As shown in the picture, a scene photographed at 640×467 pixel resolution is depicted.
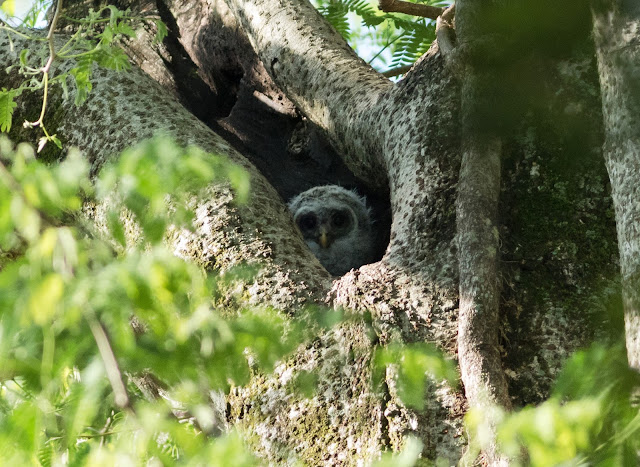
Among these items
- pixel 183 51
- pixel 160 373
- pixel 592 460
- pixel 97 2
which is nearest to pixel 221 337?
pixel 160 373

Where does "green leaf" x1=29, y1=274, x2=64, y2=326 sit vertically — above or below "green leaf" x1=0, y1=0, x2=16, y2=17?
below

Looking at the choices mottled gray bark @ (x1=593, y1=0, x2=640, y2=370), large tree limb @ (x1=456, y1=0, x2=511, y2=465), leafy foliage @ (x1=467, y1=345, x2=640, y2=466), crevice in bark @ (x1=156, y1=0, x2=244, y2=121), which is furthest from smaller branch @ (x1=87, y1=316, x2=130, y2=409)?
crevice in bark @ (x1=156, y1=0, x2=244, y2=121)

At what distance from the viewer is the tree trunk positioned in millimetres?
2062

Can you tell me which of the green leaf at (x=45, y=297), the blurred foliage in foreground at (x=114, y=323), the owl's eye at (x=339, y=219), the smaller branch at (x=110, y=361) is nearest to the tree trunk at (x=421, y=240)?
the blurred foliage in foreground at (x=114, y=323)

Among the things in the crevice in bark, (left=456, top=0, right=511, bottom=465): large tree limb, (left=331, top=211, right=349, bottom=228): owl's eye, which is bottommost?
(left=456, top=0, right=511, bottom=465): large tree limb

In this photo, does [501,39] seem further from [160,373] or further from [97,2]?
[97,2]

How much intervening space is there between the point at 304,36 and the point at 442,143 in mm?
1415

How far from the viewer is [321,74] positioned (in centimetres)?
356

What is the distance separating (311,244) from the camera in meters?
5.61

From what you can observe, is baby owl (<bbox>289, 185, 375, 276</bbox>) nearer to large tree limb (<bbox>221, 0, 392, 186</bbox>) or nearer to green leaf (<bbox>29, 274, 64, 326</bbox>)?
large tree limb (<bbox>221, 0, 392, 186</bbox>)

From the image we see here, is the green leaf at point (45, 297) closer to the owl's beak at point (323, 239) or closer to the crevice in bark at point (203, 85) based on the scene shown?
the crevice in bark at point (203, 85)

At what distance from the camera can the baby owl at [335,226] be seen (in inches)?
208

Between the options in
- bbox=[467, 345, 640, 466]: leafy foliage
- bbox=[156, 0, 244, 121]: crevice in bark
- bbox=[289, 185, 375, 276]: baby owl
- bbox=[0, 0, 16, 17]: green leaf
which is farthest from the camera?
bbox=[289, 185, 375, 276]: baby owl

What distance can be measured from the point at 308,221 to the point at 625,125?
3825 millimetres
